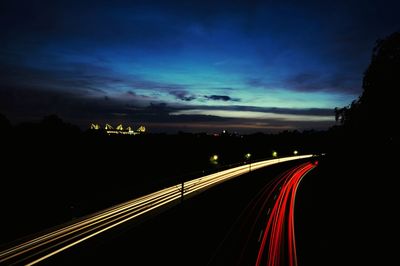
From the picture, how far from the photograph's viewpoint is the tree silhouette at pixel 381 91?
85.6ft

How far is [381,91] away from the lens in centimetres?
2672

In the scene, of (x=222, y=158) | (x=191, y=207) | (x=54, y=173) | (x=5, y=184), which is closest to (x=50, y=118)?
(x=54, y=173)

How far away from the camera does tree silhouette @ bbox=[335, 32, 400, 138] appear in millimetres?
26094

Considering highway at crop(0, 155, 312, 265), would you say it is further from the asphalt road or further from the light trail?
the asphalt road

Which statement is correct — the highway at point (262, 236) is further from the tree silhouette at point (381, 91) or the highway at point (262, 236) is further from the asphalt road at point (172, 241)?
the tree silhouette at point (381, 91)

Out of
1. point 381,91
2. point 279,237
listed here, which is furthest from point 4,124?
point 381,91

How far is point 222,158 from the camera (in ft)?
305

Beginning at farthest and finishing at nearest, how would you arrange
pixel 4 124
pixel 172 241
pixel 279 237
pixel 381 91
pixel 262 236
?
pixel 4 124
pixel 381 91
pixel 262 236
pixel 279 237
pixel 172 241

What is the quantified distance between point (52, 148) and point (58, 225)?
29781 millimetres

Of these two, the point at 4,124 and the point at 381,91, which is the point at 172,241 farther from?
the point at 4,124

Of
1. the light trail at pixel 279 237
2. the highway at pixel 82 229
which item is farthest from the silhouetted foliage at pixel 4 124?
the light trail at pixel 279 237

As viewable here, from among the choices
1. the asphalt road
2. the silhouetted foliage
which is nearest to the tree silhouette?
the asphalt road

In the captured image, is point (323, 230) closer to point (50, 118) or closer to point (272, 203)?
point (272, 203)

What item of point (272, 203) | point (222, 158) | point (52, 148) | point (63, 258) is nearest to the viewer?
point (63, 258)
